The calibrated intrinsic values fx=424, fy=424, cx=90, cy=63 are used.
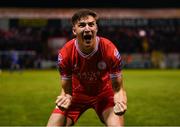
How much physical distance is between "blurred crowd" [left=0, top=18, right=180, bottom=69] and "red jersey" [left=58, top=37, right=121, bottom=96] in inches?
1419

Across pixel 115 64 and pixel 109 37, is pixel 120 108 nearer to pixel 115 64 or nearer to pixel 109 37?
pixel 115 64

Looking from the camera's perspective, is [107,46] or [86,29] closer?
[86,29]

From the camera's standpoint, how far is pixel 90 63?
650cm

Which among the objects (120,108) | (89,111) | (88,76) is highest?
(88,76)

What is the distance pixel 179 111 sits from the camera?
12.3 meters

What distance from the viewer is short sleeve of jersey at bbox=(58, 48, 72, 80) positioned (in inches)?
250

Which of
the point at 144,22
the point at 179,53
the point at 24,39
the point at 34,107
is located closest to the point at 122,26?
the point at 144,22

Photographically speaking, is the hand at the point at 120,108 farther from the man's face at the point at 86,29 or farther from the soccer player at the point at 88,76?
the man's face at the point at 86,29

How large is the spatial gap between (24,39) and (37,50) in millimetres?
1775

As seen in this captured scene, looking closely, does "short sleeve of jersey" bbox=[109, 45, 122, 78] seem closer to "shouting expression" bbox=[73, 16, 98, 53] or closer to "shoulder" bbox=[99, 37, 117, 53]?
"shoulder" bbox=[99, 37, 117, 53]

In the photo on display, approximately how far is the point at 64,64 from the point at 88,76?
1.55 ft

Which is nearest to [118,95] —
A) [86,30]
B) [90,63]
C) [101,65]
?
[101,65]

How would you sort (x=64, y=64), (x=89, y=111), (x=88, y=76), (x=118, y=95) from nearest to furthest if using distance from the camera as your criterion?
(x=118, y=95) < (x=64, y=64) < (x=88, y=76) < (x=89, y=111)

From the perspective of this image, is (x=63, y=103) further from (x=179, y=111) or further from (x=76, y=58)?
(x=179, y=111)
